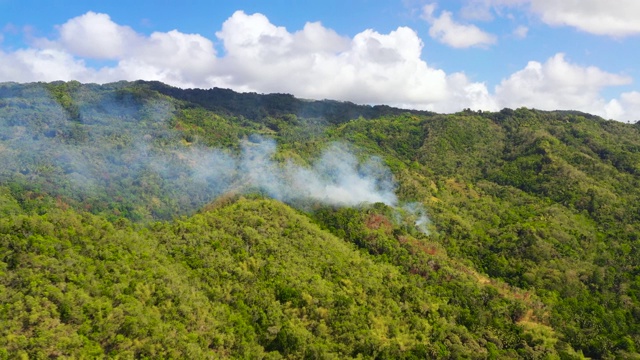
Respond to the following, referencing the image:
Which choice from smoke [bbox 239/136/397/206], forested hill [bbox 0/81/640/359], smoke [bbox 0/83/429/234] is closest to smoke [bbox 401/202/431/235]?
smoke [bbox 0/83/429/234]

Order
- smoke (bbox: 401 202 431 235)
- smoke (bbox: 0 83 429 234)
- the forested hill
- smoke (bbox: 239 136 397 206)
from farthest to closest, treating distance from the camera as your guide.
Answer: smoke (bbox: 0 83 429 234) → smoke (bbox: 239 136 397 206) → smoke (bbox: 401 202 431 235) → the forested hill

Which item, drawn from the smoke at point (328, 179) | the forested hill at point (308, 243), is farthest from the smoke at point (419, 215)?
the smoke at point (328, 179)

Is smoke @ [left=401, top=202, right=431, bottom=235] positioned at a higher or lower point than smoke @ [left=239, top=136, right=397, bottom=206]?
lower

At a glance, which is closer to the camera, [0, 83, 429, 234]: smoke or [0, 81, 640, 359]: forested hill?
[0, 81, 640, 359]: forested hill

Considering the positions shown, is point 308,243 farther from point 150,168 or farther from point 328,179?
point 150,168

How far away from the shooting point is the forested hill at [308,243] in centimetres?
4872

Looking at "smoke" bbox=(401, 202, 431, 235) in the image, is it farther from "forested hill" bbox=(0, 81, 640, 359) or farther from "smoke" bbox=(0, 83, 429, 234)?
"forested hill" bbox=(0, 81, 640, 359)

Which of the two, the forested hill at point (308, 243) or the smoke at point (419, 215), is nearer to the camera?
the forested hill at point (308, 243)

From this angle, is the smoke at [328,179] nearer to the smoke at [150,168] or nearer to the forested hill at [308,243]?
the smoke at [150,168]

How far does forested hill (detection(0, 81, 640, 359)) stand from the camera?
4872 centimetres

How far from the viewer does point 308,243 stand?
7381 cm

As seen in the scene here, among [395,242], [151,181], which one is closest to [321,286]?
[395,242]

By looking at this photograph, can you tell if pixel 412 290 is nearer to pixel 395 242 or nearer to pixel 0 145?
pixel 395 242

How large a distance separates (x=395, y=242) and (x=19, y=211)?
68.6 metres
